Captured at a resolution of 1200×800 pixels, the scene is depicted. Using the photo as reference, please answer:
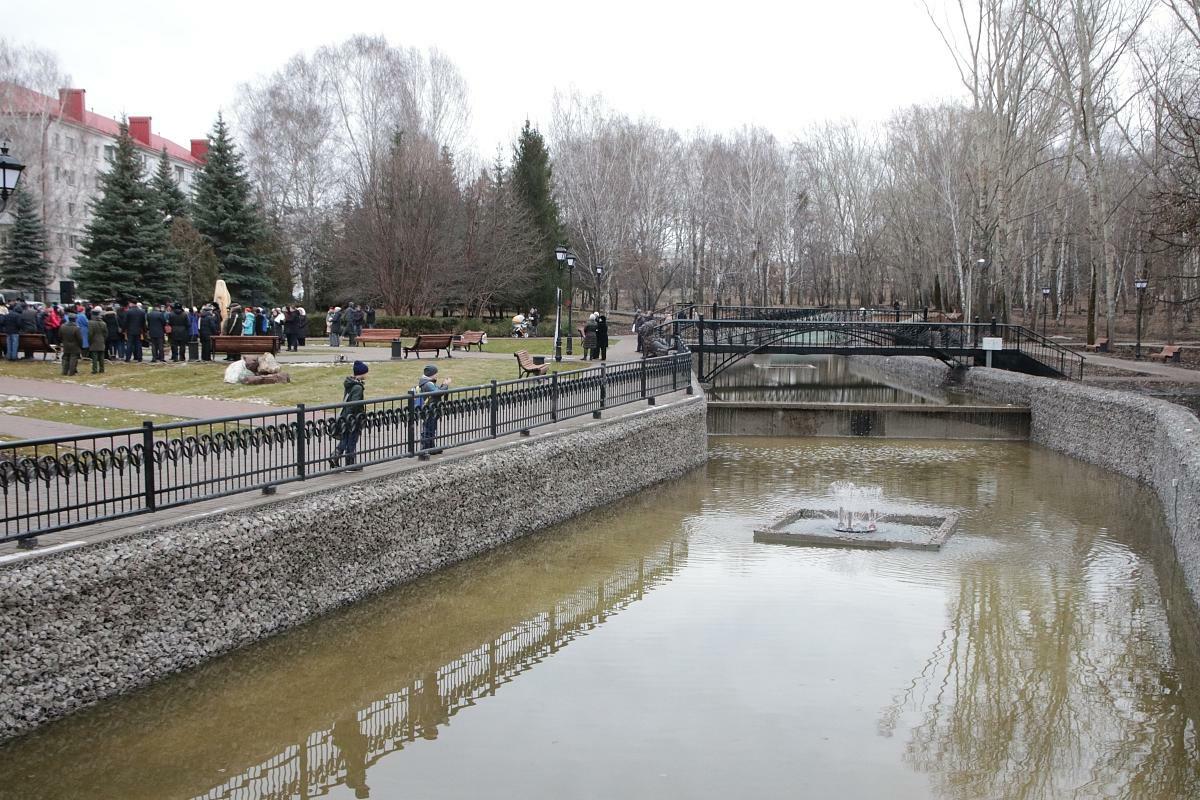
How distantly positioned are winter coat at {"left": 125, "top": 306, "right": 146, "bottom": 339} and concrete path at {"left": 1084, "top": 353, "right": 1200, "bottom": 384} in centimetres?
2698

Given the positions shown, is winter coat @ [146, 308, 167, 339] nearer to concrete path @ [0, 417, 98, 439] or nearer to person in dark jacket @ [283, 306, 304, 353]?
person in dark jacket @ [283, 306, 304, 353]

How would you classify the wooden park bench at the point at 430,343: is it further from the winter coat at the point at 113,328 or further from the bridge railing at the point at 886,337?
the winter coat at the point at 113,328

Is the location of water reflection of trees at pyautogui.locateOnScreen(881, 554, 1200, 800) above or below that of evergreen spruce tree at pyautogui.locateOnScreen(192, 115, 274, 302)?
below

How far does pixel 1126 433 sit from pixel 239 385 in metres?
19.1

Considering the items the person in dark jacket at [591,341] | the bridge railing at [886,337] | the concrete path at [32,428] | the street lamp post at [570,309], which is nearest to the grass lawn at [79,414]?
the concrete path at [32,428]

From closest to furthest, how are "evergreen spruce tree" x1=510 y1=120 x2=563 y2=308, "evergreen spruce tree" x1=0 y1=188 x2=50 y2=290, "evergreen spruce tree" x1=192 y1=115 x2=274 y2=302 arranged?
"evergreen spruce tree" x1=192 y1=115 x2=274 y2=302
"evergreen spruce tree" x1=0 y1=188 x2=50 y2=290
"evergreen spruce tree" x1=510 y1=120 x2=563 y2=308

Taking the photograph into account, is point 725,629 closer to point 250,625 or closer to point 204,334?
point 250,625

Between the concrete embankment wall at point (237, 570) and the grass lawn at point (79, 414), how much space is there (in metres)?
5.84

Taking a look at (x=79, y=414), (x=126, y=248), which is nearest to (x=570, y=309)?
(x=126, y=248)

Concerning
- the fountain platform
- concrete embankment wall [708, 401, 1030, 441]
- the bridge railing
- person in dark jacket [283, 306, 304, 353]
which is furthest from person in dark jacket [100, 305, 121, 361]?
the fountain platform

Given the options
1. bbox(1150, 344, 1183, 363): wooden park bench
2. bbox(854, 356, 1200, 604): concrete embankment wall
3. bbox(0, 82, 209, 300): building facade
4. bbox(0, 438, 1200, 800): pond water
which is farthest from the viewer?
bbox(0, 82, 209, 300): building facade

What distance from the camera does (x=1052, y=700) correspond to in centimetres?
1023

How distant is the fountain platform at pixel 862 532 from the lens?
16156 millimetres

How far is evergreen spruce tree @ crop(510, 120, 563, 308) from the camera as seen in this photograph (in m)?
62.7
